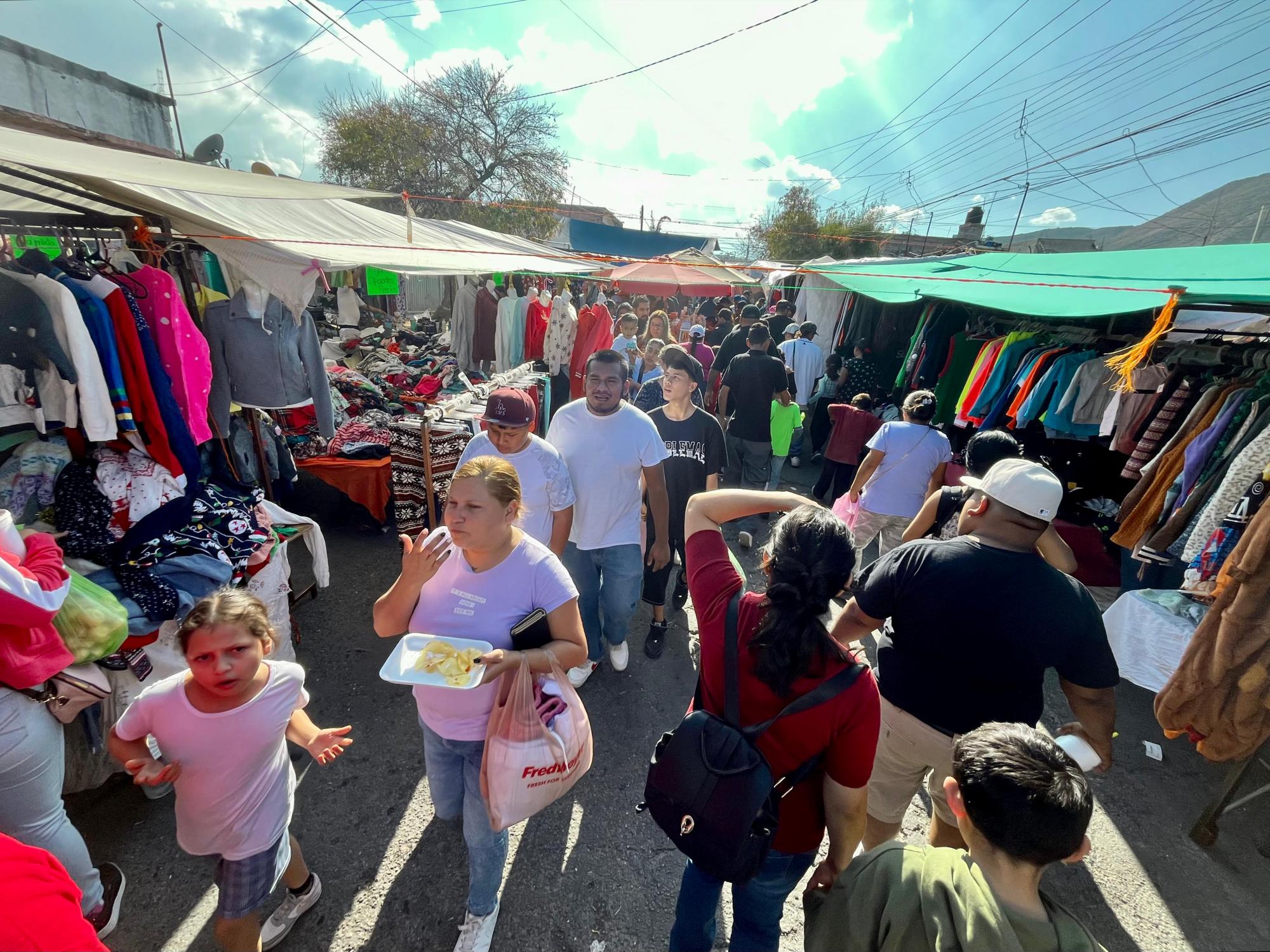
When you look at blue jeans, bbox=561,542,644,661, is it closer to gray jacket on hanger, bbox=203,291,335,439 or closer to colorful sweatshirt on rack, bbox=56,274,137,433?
gray jacket on hanger, bbox=203,291,335,439

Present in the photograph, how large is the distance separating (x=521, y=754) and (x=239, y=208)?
13.6ft

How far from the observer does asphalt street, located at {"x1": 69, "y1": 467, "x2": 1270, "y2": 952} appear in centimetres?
215

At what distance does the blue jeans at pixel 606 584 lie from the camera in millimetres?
3373

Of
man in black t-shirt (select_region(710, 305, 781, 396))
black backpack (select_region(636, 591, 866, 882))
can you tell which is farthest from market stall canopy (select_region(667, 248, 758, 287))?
black backpack (select_region(636, 591, 866, 882))

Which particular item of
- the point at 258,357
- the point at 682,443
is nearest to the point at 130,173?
the point at 258,357

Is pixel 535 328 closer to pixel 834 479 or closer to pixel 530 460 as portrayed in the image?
pixel 834 479

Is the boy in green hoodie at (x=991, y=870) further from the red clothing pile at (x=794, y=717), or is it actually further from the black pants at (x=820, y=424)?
the black pants at (x=820, y=424)

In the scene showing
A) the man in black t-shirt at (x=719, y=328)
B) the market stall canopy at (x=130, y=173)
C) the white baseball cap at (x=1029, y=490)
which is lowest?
the man in black t-shirt at (x=719, y=328)

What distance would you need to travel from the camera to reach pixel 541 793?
1820 millimetres

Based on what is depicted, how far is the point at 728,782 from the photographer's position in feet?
4.63

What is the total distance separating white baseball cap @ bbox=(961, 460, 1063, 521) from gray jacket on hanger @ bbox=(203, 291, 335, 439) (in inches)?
167

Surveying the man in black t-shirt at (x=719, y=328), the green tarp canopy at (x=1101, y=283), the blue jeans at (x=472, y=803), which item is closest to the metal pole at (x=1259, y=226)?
the green tarp canopy at (x=1101, y=283)

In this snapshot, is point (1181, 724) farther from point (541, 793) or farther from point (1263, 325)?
point (1263, 325)

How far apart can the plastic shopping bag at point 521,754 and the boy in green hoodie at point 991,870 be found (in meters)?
0.91
